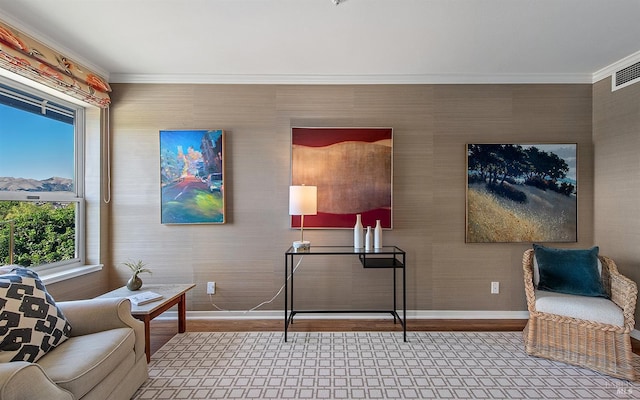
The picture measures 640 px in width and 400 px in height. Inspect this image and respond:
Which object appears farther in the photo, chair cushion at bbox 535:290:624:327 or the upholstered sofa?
chair cushion at bbox 535:290:624:327

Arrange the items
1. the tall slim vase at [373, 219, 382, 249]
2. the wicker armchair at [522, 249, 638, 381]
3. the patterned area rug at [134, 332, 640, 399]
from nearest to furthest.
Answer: the patterned area rug at [134, 332, 640, 399], the wicker armchair at [522, 249, 638, 381], the tall slim vase at [373, 219, 382, 249]

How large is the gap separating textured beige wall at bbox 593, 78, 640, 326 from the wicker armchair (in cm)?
57

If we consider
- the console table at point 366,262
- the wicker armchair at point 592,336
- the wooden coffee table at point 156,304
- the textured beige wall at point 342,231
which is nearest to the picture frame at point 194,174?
the textured beige wall at point 342,231

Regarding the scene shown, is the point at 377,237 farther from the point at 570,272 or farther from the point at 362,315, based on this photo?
the point at 570,272

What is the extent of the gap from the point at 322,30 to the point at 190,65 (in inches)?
54.2

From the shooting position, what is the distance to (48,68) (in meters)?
2.35

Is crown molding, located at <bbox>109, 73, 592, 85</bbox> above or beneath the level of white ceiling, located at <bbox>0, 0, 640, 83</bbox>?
beneath

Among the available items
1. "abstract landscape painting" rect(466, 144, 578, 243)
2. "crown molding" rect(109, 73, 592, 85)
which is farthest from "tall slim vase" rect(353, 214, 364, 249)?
"crown molding" rect(109, 73, 592, 85)

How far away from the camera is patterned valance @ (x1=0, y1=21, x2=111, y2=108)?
81.7 inches

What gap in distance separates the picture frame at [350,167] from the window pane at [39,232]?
216cm

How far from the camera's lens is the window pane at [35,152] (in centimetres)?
235

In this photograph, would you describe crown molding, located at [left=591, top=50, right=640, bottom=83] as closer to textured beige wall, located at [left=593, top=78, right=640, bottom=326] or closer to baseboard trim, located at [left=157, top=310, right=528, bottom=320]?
textured beige wall, located at [left=593, top=78, right=640, bottom=326]

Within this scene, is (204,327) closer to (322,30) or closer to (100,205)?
(100,205)

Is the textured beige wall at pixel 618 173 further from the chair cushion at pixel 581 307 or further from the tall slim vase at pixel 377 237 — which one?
the tall slim vase at pixel 377 237
